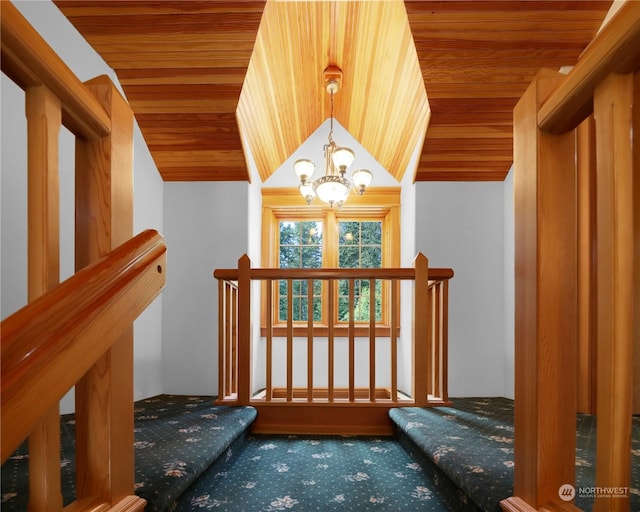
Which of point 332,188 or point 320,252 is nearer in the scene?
point 332,188

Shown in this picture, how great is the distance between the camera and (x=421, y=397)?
7.80 ft

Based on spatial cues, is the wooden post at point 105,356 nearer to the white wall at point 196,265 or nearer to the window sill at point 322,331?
the white wall at point 196,265

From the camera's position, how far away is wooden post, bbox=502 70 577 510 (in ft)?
2.87

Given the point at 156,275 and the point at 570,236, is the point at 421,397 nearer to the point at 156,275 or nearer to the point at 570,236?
the point at 570,236

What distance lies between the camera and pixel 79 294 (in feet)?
1.99

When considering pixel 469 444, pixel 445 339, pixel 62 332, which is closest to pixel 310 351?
pixel 445 339

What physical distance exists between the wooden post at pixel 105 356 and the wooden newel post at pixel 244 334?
4.93 ft

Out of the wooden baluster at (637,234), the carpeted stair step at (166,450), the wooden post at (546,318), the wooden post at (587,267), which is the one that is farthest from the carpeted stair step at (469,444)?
the carpeted stair step at (166,450)

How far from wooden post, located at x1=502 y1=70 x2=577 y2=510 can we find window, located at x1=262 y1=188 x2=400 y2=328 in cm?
344

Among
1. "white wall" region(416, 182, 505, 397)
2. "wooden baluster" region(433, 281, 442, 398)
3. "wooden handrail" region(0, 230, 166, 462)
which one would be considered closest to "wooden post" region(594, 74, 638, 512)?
"wooden handrail" region(0, 230, 166, 462)

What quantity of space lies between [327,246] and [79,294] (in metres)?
3.90

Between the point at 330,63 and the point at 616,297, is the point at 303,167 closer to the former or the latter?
the point at 330,63

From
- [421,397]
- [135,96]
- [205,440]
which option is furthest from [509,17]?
[205,440]

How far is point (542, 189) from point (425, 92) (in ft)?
7.25
